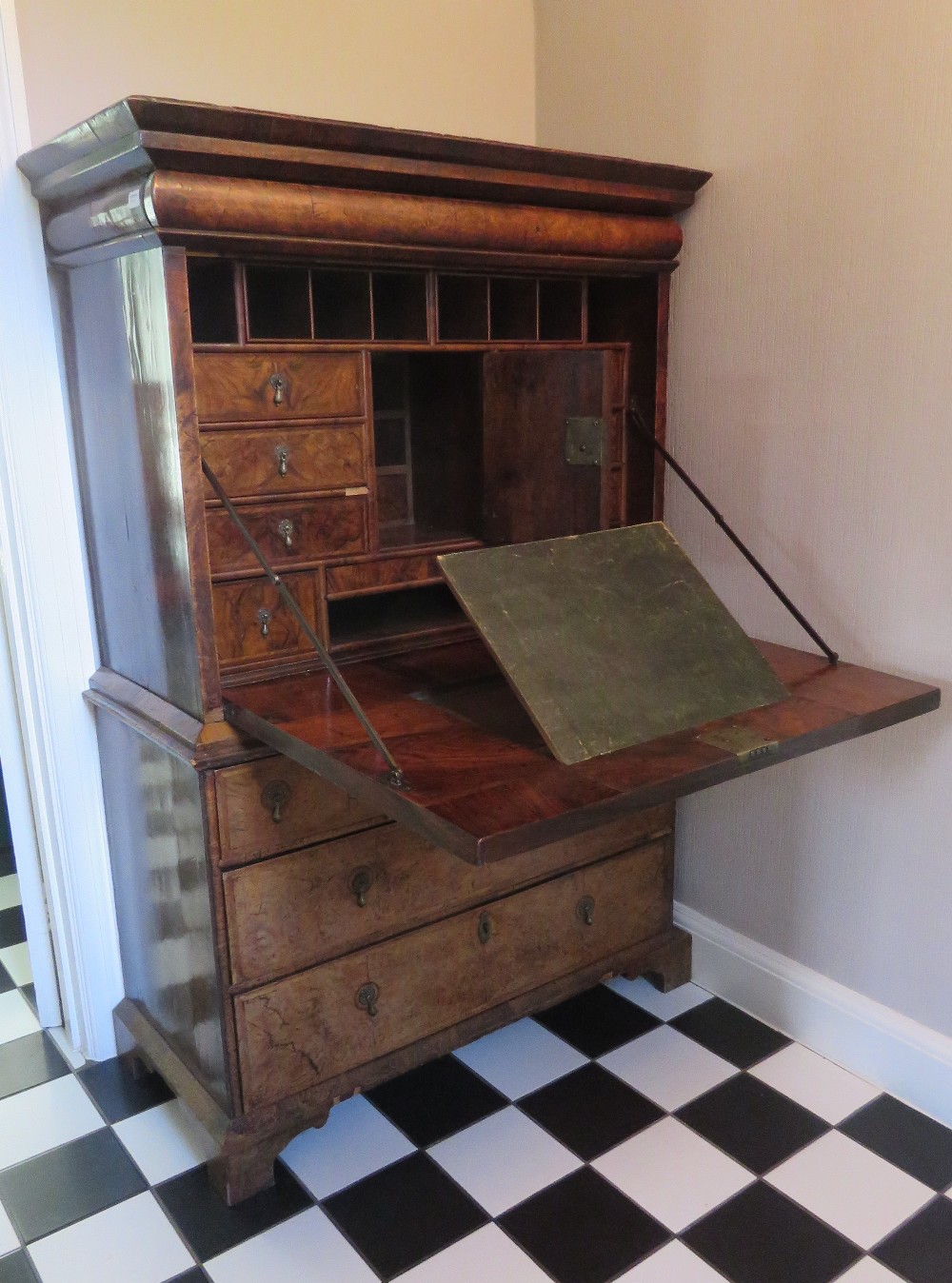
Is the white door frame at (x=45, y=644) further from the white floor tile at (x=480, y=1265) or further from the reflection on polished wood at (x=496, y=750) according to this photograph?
the white floor tile at (x=480, y=1265)

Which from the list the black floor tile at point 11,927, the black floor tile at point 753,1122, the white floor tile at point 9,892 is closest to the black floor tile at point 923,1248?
the black floor tile at point 753,1122

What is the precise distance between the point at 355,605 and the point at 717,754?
97cm

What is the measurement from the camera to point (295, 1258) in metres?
1.68

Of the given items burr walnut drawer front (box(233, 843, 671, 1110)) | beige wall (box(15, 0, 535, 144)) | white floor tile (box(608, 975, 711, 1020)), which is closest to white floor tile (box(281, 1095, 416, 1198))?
burr walnut drawer front (box(233, 843, 671, 1110))

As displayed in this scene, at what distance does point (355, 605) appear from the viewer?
218 centimetres

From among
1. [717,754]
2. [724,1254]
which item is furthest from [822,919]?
[717,754]

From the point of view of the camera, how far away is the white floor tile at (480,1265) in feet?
5.35

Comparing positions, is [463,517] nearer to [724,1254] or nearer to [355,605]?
[355,605]

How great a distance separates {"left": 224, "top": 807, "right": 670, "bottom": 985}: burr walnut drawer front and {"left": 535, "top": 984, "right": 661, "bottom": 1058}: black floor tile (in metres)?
0.41

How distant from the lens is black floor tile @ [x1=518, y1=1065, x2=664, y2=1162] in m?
1.92

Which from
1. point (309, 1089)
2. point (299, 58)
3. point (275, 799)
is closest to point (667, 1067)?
point (309, 1089)

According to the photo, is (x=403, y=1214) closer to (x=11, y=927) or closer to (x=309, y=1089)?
(x=309, y=1089)

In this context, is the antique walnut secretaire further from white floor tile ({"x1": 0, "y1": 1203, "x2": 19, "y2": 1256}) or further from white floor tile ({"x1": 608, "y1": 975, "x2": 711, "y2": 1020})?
white floor tile ({"x1": 0, "y1": 1203, "x2": 19, "y2": 1256})

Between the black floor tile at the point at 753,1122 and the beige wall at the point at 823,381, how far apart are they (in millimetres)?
268
